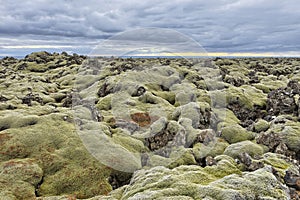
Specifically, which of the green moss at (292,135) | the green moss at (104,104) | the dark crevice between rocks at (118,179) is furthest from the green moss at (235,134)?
the green moss at (104,104)

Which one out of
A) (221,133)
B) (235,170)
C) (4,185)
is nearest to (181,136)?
(221,133)

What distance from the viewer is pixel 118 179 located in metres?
33.2

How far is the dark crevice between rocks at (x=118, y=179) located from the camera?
32.3m

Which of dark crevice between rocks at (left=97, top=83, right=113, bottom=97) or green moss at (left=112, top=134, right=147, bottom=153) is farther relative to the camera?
dark crevice between rocks at (left=97, top=83, right=113, bottom=97)

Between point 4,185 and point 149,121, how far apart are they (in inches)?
1239

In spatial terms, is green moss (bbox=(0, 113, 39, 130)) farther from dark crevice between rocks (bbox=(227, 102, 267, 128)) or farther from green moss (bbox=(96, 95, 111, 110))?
dark crevice between rocks (bbox=(227, 102, 267, 128))

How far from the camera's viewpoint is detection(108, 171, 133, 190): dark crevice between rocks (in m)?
32.3

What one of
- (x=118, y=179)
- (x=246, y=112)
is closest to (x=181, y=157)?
(x=118, y=179)

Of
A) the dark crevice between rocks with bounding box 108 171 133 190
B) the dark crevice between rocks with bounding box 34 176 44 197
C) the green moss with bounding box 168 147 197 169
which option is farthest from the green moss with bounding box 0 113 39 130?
the green moss with bounding box 168 147 197 169

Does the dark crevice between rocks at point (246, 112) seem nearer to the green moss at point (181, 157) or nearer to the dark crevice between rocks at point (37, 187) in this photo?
the green moss at point (181, 157)

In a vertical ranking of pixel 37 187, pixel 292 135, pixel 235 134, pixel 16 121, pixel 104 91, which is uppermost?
pixel 16 121

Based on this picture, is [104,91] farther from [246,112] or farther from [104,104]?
[246,112]

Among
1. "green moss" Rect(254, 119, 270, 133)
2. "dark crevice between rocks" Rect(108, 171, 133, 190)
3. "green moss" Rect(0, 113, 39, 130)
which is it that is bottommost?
"dark crevice between rocks" Rect(108, 171, 133, 190)

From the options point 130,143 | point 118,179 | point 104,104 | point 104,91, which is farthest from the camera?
point 104,91
